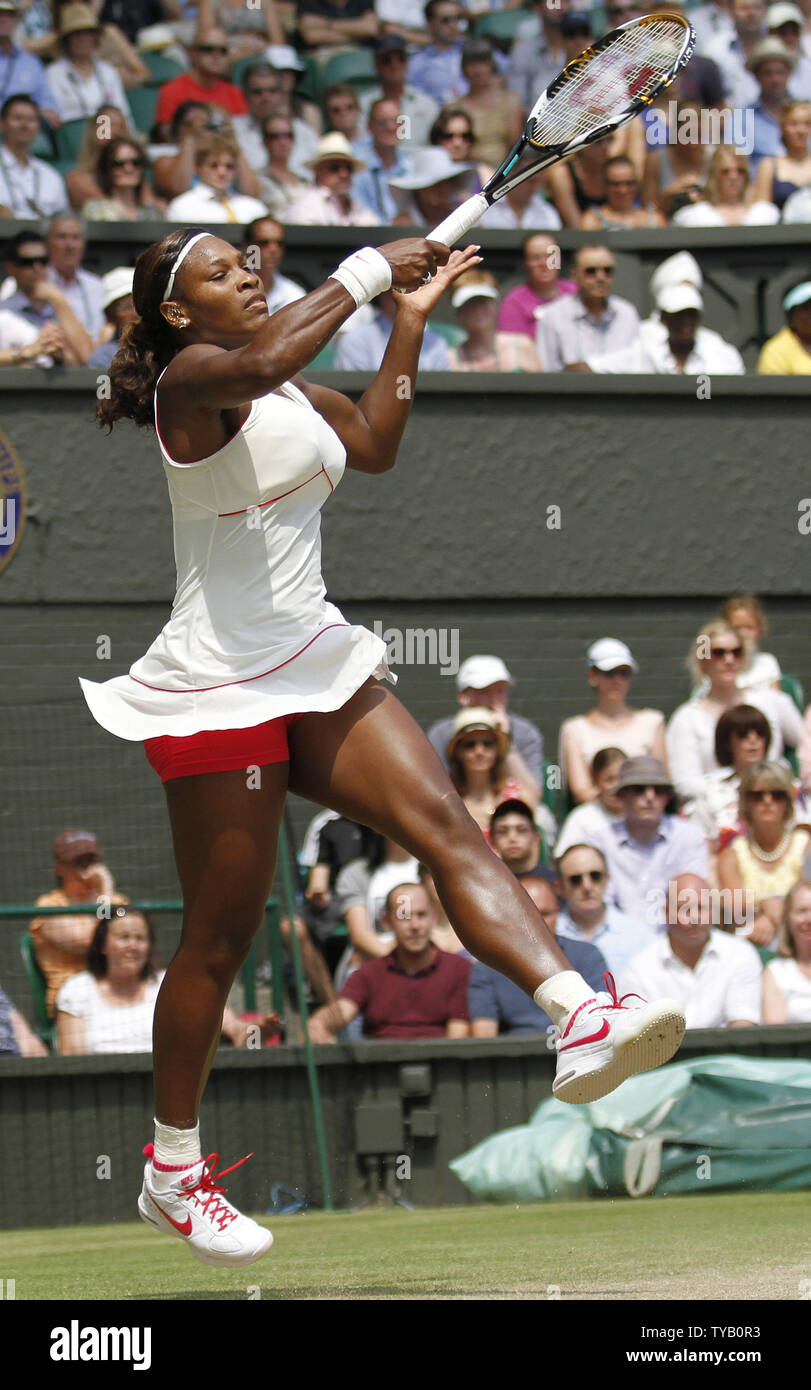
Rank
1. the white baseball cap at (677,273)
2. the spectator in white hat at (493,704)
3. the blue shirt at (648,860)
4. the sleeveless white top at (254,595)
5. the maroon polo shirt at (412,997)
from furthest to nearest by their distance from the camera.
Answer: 1. the white baseball cap at (677,273)
2. the spectator in white hat at (493,704)
3. the blue shirt at (648,860)
4. the maroon polo shirt at (412,997)
5. the sleeveless white top at (254,595)

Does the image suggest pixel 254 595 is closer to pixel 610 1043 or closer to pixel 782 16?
pixel 610 1043

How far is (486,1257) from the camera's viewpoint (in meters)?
4.68

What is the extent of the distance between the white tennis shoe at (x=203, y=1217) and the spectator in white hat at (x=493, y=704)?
413 centimetres

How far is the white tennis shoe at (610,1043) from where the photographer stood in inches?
143

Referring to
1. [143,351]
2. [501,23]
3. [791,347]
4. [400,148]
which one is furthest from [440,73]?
[143,351]

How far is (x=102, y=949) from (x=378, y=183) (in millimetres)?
4956

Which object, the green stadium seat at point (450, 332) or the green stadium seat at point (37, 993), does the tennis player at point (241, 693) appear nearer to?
the green stadium seat at point (37, 993)

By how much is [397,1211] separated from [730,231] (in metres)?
5.68

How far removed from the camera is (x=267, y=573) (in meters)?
4.06

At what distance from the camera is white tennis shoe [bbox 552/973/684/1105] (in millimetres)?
3625

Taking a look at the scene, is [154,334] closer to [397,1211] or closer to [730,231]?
[397,1211]

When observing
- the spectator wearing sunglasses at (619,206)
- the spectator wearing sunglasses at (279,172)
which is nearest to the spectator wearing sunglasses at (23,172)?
the spectator wearing sunglasses at (279,172)

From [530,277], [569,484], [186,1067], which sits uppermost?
[530,277]

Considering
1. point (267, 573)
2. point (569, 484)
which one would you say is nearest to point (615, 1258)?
point (267, 573)
